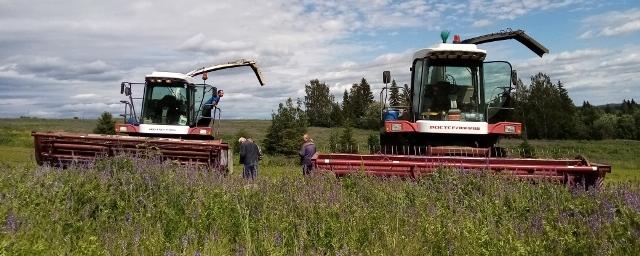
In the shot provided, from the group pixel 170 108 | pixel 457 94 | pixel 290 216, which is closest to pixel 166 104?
pixel 170 108

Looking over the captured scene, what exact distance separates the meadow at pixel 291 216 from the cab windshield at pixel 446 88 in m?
5.42

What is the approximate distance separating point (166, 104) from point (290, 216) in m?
14.0

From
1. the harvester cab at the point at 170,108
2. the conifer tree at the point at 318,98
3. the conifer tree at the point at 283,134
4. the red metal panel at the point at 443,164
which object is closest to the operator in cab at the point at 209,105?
the harvester cab at the point at 170,108

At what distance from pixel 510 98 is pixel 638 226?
27.4ft

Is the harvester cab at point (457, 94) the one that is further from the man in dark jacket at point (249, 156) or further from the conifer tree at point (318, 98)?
the conifer tree at point (318, 98)

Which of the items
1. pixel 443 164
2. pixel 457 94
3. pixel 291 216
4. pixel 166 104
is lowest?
pixel 291 216

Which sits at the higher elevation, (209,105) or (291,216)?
(209,105)

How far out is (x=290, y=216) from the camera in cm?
588

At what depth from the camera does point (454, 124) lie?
12.4 m

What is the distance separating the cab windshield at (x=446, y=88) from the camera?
1325 centimetres

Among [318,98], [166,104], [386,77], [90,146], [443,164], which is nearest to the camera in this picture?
[443,164]

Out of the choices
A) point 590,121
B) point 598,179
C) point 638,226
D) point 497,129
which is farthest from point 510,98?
point 590,121

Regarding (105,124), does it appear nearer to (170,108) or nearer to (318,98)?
(170,108)

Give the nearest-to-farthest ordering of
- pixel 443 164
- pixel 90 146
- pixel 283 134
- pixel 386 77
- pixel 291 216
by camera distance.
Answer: pixel 291 216, pixel 443 164, pixel 90 146, pixel 386 77, pixel 283 134
